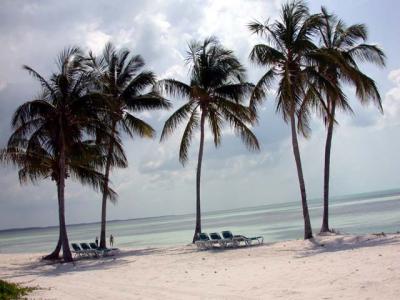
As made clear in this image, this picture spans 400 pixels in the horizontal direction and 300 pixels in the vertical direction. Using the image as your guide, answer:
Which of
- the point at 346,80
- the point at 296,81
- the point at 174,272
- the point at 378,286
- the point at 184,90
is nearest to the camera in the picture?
the point at 378,286

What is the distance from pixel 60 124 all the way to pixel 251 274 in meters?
10.3

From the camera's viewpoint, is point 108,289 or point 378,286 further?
point 108,289

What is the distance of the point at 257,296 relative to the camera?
8297mm

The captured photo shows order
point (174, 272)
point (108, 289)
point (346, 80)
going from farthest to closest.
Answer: point (346, 80)
point (174, 272)
point (108, 289)

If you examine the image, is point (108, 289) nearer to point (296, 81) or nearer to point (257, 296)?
point (257, 296)

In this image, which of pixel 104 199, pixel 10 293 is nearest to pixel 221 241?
pixel 104 199

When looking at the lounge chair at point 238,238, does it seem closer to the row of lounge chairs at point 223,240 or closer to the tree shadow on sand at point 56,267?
the row of lounge chairs at point 223,240

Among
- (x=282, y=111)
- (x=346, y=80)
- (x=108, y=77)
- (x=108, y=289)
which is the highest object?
(x=108, y=77)

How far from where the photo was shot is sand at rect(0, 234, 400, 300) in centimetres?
842

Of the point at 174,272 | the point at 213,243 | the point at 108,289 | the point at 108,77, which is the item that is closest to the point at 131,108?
the point at 108,77

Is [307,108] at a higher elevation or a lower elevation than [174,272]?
higher

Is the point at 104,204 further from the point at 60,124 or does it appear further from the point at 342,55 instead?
the point at 342,55

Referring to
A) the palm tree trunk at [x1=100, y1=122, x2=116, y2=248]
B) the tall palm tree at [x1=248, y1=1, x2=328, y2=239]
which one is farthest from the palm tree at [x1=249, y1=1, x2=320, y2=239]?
the palm tree trunk at [x1=100, y1=122, x2=116, y2=248]

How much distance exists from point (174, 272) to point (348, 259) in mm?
4345
